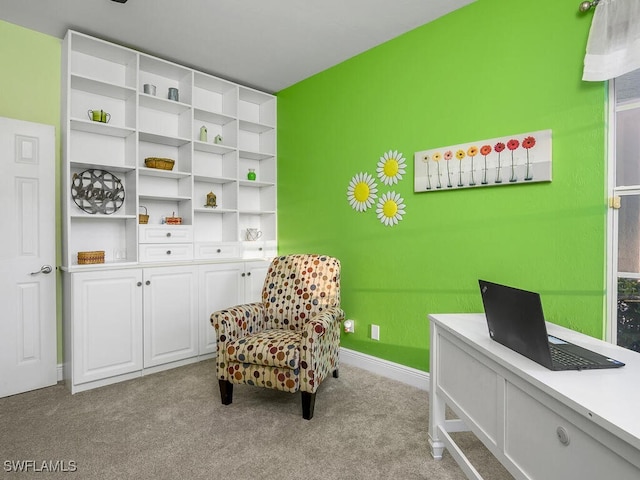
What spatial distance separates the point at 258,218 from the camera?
157 inches

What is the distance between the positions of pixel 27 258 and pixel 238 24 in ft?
7.44

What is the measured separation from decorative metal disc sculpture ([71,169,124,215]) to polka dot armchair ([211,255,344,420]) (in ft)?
4.56

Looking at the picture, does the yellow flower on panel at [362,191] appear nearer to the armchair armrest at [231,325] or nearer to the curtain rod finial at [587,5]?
the armchair armrest at [231,325]

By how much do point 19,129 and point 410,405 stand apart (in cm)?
329

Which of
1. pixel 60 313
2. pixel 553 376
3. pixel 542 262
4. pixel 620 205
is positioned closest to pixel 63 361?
pixel 60 313

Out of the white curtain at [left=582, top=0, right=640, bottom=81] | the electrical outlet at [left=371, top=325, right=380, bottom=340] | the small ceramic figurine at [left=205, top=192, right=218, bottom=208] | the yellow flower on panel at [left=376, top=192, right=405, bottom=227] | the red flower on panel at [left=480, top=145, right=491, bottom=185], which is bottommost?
the electrical outlet at [left=371, top=325, right=380, bottom=340]

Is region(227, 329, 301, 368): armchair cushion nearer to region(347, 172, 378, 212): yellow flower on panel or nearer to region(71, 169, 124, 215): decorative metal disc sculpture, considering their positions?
region(347, 172, 378, 212): yellow flower on panel

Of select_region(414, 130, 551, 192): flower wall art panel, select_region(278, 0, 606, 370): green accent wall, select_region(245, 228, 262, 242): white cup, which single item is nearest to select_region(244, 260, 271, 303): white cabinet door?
select_region(245, 228, 262, 242): white cup

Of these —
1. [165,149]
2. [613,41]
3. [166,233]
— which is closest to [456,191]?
[613,41]

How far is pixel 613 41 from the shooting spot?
1.74 m

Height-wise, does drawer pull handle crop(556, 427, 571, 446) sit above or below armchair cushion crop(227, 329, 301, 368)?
above

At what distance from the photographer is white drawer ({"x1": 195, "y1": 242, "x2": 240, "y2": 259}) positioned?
11.0 ft

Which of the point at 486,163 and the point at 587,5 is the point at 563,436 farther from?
the point at 587,5

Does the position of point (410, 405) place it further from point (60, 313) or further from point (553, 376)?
point (60, 313)
